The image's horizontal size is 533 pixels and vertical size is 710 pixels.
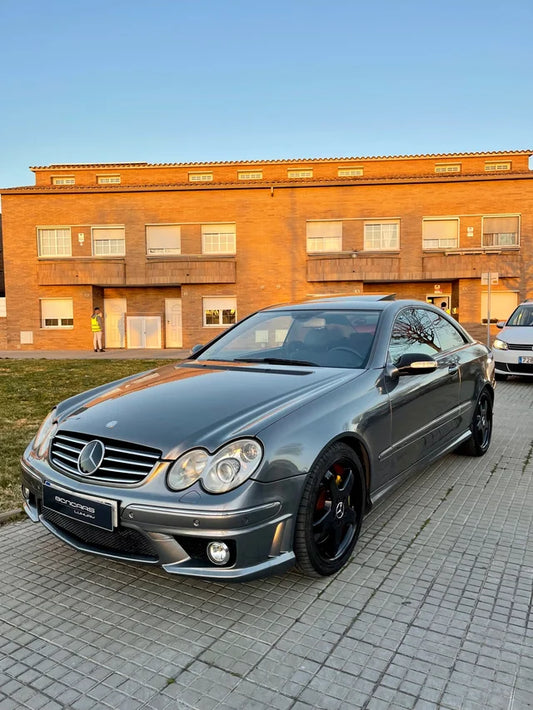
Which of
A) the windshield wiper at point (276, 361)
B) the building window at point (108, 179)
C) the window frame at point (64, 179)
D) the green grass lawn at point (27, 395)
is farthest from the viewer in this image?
the window frame at point (64, 179)

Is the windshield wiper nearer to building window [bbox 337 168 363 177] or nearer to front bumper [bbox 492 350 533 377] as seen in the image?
front bumper [bbox 492 350 533 377]

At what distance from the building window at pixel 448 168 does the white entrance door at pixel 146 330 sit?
1665 cm

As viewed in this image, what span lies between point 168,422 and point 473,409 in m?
3.28

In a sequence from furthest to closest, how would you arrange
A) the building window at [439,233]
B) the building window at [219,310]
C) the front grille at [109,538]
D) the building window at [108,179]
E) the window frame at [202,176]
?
the building window at [108,179]
the window frame at [202,176]
the building window at [219,310]
the building window at [439,233]
the front grille at [109,538]

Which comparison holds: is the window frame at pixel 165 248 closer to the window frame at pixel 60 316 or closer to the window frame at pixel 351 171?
the window frame at pixel 60 316

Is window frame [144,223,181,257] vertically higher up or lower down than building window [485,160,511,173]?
lower down

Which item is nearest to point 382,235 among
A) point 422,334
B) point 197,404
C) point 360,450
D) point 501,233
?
point 501,233

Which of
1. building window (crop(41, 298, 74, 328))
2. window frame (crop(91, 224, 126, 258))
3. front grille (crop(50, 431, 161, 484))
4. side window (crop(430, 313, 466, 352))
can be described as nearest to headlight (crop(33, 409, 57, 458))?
front grille (crop(50, 431, 161, 484))

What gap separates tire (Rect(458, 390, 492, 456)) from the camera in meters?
5.01

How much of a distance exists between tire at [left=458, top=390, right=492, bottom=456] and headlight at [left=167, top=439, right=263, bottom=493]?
3.17m

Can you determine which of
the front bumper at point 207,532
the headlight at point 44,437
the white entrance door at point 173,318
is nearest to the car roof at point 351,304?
the front bumper at point 207,532

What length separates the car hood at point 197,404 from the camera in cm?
250

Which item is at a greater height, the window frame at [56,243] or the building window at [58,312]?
the window frame at [56,243]

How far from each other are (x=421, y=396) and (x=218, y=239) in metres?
22.1
